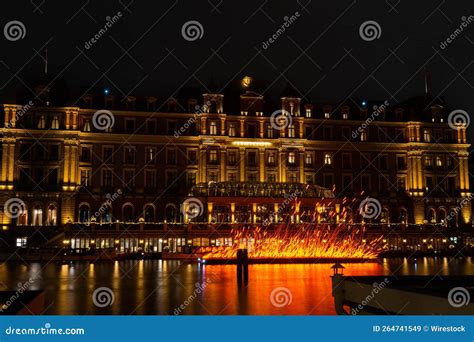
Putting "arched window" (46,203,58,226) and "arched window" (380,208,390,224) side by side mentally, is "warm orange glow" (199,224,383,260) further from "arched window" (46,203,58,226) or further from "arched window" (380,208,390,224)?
"arched window" (46,203,58,226)

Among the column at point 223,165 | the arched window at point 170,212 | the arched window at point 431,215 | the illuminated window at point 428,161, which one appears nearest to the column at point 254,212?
the column at point 223,165

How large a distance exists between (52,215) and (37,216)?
1.35 meters

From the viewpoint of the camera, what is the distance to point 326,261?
4472 centimetres

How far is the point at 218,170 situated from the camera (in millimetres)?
61094

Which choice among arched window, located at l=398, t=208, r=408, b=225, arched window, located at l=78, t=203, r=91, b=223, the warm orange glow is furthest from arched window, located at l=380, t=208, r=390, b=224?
arched window, located at l=78, t=203, r=91, b=223

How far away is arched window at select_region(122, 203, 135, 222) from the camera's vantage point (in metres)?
58.1

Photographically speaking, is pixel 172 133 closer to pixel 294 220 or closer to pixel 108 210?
pixel 108 210

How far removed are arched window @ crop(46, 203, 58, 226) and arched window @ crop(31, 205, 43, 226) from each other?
627mm

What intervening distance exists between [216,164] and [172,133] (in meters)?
5.47

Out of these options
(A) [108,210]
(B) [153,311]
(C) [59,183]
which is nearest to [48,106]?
(C) [59,183]

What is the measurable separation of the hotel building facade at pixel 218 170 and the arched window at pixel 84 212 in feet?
0.31

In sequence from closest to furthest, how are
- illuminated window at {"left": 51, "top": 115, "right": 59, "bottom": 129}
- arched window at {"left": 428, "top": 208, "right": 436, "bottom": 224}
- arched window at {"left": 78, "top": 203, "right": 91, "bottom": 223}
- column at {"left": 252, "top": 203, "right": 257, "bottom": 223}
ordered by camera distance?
1. arched window at {"left": 78, "top": 203, "right": 91, "bottom": 223}
2. illuminated window at {"left": 51, "top": 115, "right": 59, "bottom": 129}
3. column at {"left": 252, "top": 203, "right": 257, "bottom": 223}
4. arched window at {"left": 428, "top": 208, "right": 436, "bottom": 224}

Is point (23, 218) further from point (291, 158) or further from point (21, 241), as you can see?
point (291, 158)

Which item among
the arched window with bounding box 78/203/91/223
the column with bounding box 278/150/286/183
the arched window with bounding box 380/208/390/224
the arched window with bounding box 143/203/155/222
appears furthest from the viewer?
the arched window with bounding box 380/208/390/224
